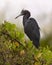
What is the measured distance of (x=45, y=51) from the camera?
17.5 feet

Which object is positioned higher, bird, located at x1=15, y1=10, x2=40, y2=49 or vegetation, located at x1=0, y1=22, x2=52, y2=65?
bird, located at x1=15, y1=10, x2=40, y2=49

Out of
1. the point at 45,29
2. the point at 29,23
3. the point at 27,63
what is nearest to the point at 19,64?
the point at 27,63

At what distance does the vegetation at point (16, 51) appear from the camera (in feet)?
15.5

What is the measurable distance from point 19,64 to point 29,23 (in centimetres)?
508

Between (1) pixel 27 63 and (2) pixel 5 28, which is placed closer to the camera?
(1) pixel 27 63

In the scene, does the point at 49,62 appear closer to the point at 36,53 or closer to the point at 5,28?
the point at 36,53

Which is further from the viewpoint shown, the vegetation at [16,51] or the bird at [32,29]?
the bird at [32,29]

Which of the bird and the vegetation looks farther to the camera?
the bird

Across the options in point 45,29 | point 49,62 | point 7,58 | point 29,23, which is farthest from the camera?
point 45,29

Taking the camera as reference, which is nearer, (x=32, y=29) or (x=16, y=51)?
(x=16, y=51)

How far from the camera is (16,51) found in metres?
4.95

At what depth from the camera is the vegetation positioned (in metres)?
4.73

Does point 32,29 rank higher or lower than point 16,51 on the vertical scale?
higher

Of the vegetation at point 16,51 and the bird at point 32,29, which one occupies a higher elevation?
the bird at point 32,29
